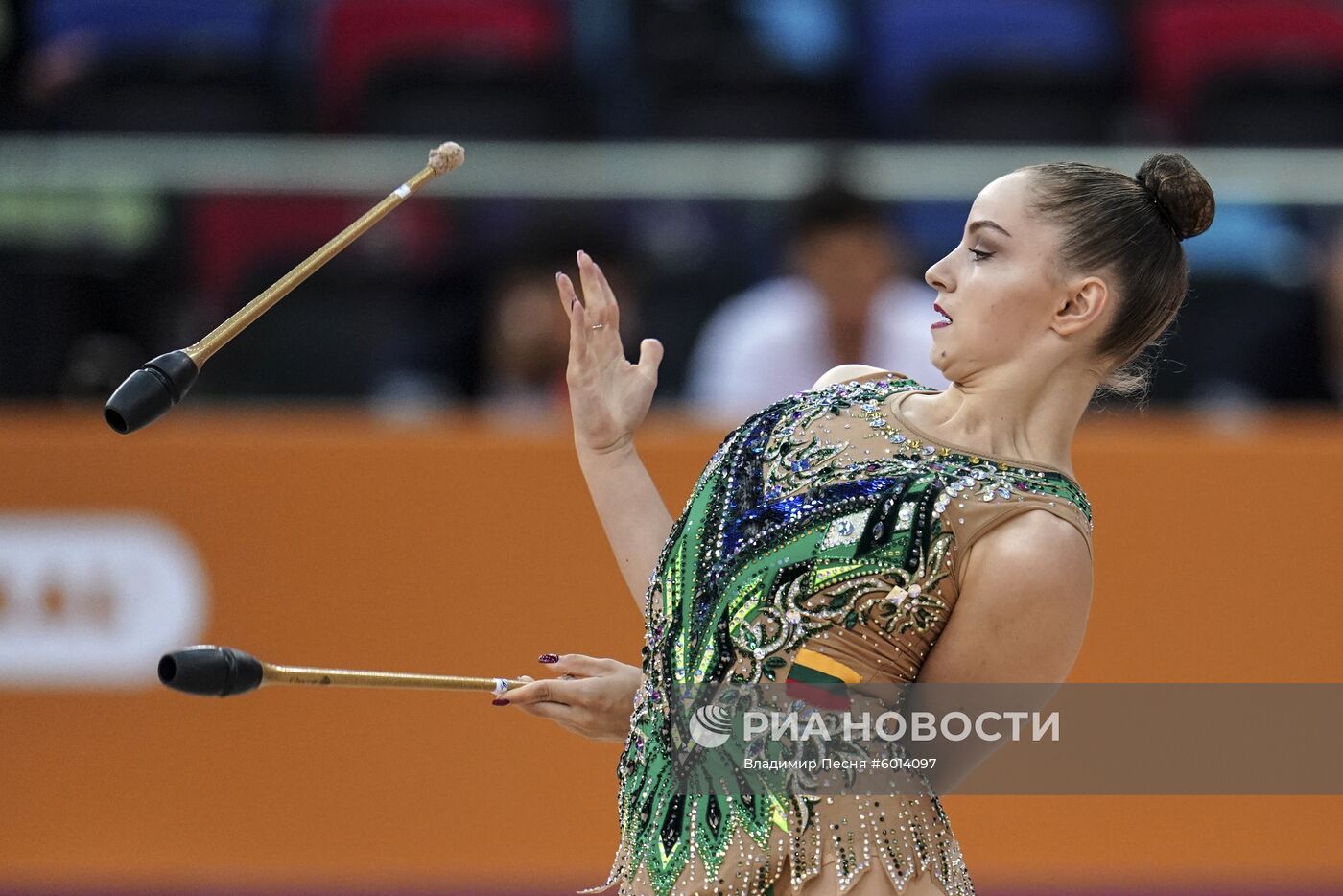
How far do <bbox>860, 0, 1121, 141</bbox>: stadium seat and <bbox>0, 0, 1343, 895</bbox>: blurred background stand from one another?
0.01 m

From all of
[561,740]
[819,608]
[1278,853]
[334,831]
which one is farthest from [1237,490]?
[819,608]

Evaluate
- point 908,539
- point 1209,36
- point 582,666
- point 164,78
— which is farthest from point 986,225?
point 1209,36

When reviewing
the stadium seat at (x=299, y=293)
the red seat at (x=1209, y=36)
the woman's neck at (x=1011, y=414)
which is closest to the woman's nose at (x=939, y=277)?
the woman's neck at (x=1011, y=414)

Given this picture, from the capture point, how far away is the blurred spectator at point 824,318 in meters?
4.75

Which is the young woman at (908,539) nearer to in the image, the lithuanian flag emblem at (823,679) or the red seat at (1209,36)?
the lithuanian flag emblem at (823,679)

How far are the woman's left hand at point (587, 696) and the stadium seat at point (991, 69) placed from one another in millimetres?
3881

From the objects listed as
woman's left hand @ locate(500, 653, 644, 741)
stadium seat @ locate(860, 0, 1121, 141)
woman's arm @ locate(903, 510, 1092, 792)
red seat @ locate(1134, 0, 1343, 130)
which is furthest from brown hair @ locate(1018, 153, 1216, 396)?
red seat @ locate(1134, 0, 1343, 130)

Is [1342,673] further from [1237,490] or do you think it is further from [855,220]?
[855,220]

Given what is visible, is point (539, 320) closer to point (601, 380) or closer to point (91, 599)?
point (91, 599)

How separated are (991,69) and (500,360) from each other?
6.64 feet

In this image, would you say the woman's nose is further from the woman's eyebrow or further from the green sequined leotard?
the green sequined leotard

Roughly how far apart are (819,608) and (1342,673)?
267cm

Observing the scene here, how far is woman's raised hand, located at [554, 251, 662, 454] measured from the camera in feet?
7.52

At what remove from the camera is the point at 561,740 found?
14.0 feet
